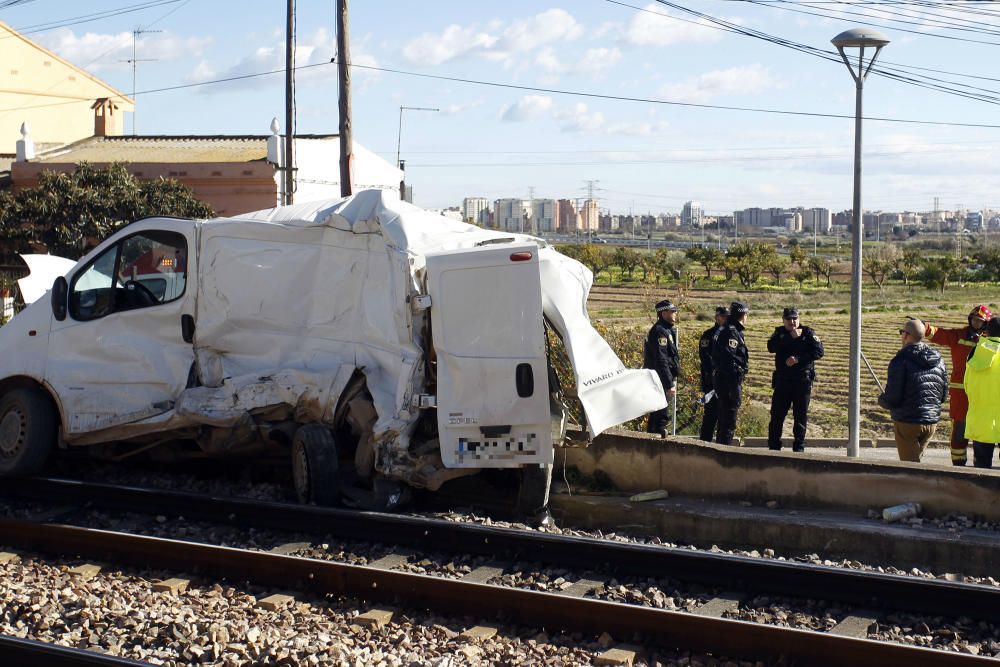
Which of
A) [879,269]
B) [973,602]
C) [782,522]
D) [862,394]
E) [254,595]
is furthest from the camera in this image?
[879,269]

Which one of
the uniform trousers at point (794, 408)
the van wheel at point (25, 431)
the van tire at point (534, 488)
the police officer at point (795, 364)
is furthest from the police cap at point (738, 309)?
the van wheel at point (25, 431)

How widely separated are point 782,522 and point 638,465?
5.59 ft

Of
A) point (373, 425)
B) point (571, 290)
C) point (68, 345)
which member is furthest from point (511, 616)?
point (68, 345)

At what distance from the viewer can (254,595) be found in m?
7.39

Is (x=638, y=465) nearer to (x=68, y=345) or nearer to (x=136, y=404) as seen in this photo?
(x=136, y=404)

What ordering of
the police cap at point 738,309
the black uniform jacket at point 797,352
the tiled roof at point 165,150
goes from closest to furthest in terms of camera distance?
the black uniform jacket at point 797,352
the police cap at point 738,309
the tiled roof at point 165,150

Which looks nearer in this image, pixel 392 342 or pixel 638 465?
pixel 392 342

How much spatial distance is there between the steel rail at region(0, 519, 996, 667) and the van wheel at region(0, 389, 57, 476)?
146 cm

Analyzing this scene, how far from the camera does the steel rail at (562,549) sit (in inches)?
272

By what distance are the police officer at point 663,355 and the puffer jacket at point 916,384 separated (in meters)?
2.35

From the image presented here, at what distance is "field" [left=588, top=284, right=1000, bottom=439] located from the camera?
54.9 ft

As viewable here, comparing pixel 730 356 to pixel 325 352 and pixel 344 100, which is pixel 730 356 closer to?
pixel 325 352

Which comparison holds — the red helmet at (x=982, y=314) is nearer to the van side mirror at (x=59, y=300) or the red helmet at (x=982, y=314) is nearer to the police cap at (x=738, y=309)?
the police cap at (x=738, y=309)

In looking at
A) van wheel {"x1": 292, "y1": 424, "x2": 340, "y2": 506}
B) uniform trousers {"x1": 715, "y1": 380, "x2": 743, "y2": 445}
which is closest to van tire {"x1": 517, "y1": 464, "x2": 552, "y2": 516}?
van wheel {"x1": 292, "y1": 424, "x2": 340, "y2": 506}
